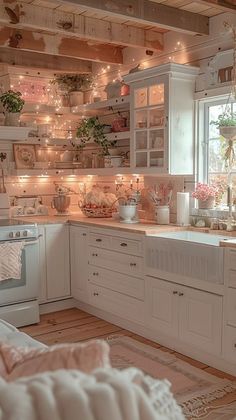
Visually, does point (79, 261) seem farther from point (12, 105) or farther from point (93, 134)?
point (12, 105)

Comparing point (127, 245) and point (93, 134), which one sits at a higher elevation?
point (93, 134)

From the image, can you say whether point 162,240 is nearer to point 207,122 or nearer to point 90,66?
point 207,122

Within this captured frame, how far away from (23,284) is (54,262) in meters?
0.49

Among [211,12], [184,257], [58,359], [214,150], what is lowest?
[184,257]

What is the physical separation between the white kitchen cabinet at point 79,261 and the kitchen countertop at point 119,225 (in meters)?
0.11

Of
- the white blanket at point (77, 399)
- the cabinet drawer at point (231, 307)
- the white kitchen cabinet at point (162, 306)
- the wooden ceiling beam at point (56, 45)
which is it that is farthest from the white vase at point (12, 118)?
the white blanket at point (77, 399)

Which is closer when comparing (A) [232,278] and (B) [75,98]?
(A) [232,278]

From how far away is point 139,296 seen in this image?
12.3ft

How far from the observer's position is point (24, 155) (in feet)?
16.3

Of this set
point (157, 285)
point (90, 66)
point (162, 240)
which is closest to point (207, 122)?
point (162, 240)

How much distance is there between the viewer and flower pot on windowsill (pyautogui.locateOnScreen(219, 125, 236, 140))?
3531 millimetres

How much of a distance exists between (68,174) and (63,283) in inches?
50.6

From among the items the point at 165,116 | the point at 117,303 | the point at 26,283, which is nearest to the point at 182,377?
the point at 117,303

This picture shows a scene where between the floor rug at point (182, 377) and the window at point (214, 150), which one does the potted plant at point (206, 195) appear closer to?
the window at point (214, 150)
